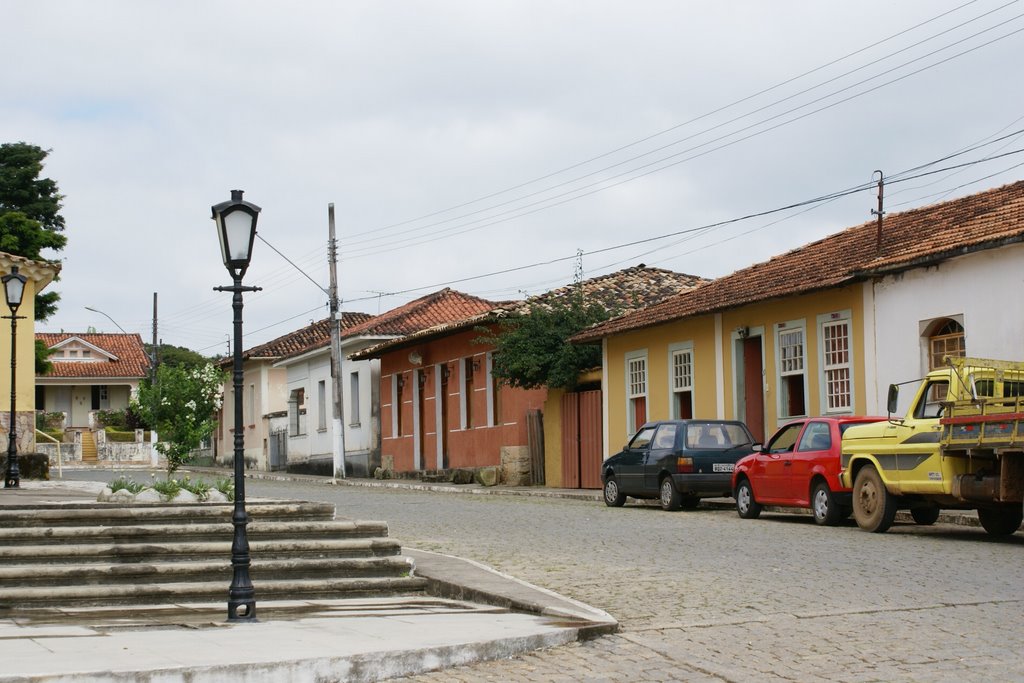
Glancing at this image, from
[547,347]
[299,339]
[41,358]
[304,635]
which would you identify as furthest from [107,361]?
[304,635]

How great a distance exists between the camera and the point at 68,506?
1395cm

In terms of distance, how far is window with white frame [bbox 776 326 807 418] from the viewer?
82.5 feet

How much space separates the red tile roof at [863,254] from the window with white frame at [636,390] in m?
0.98

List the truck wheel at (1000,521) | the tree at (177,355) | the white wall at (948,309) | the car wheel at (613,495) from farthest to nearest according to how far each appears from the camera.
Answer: the tree at (177,355)
the car wheel at (613,495)
the white wall at (948,309)
the truck wheel at (1000,521)

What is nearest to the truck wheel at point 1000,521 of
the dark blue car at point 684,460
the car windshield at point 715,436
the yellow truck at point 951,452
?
the yellow truck at point 951,452

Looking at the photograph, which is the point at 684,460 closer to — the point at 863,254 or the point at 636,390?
the point at 863,254

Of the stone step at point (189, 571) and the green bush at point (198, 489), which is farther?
the green bush at point (198, 489)

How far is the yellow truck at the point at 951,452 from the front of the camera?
15.0 metres

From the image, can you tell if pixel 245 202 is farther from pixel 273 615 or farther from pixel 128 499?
pixel 128 499

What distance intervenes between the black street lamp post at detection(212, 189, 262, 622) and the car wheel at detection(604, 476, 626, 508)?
13562 mm

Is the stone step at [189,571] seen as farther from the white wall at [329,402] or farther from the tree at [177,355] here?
the tree at [177,355]

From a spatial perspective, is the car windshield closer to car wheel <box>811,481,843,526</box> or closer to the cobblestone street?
the cobblestone street

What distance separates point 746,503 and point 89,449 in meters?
45.9

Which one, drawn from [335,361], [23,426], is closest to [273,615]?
[23,426]
